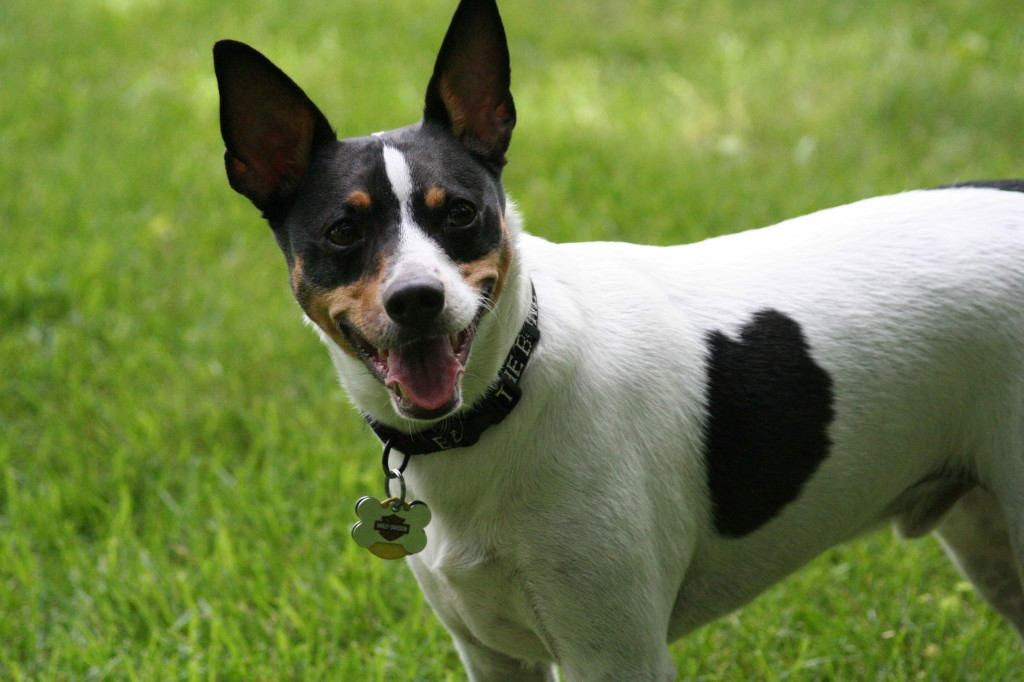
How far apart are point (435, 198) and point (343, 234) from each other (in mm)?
201

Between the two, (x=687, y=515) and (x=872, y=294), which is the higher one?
(x=872, y=294)

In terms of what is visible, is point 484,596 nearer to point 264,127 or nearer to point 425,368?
point 425,368

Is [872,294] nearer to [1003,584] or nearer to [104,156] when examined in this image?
[1003,584]

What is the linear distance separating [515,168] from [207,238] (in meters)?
1.65

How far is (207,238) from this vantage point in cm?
546

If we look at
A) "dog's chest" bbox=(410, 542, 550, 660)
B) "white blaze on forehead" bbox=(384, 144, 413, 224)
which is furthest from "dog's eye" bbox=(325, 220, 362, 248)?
"dog's chest" bbox=(410, 542, 550, 660)

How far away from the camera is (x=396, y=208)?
7.36 feet

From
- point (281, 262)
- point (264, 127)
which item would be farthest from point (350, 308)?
point (281, 262)

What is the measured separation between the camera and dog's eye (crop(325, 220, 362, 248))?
2256 mm

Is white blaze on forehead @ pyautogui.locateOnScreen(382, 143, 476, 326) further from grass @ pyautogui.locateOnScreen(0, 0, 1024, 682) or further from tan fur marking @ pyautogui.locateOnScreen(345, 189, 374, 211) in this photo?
grass @ pyautogui.locateOnScreen(0, 0, 1024, 682)

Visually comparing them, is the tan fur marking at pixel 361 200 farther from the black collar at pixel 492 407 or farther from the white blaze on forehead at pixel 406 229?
the black collar at pixel 492 407

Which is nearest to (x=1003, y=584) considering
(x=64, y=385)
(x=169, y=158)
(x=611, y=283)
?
(x=611, y=283)

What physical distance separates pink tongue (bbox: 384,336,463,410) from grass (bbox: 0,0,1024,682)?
1.23m

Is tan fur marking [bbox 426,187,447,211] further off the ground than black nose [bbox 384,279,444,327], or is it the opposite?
tan fur marking [bbox 426,187,447,211]
